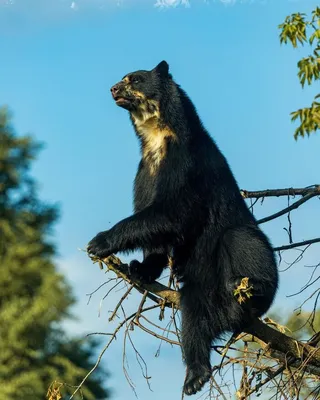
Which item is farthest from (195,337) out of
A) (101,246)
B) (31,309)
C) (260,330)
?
(31,309)

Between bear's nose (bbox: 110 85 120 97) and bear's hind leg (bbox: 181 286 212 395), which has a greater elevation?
bear's nose (bbox: 110 85 120 97)

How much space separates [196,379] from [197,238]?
90 cm

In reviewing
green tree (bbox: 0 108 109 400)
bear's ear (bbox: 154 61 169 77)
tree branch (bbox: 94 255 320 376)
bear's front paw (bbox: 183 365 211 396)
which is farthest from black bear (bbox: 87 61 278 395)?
green tree (bbox: 0 108 109 400)

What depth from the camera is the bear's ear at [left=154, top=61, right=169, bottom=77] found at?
5.76m

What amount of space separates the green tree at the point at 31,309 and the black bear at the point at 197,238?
15.1m

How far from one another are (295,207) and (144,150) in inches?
45.6

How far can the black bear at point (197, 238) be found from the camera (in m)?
4.76

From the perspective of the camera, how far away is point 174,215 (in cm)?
495

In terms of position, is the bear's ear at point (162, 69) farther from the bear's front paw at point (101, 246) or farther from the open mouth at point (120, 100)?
the bear's front paw at point (101, 246)

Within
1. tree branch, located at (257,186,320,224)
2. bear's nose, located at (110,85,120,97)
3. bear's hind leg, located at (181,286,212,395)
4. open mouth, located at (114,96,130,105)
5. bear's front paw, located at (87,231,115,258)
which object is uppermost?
bear's nose, located at (110,85,120,97)

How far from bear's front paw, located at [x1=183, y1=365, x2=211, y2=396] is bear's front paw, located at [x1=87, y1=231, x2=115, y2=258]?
Answer: 88cm

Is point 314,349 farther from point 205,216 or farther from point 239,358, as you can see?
point 205,216

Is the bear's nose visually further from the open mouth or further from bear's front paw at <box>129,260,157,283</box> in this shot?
bear's front paw at <box>129,260,157,283</box>

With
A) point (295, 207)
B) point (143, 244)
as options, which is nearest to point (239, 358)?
point (143, 244)
